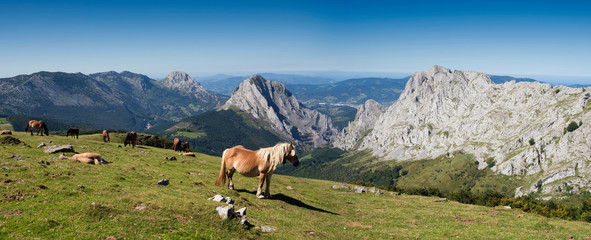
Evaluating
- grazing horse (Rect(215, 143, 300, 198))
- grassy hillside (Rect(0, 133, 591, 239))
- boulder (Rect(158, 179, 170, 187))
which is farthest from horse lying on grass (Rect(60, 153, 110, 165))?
grazing horse (Rect(215, 143, 300, 198))

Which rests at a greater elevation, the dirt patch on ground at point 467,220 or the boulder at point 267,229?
the boulder at point 267,229

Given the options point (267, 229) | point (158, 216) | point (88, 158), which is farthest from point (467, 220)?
point (88, 158)

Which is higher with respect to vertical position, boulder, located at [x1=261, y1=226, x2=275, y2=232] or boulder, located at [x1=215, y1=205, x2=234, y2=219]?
boulder, located at [x1=215, y1=205, x2=234, y2=219]

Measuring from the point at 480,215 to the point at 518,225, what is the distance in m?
5.49

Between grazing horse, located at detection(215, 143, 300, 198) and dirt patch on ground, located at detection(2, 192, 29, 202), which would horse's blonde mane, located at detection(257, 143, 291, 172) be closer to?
grazing horse, located at detection(215, 143, 300, 198)

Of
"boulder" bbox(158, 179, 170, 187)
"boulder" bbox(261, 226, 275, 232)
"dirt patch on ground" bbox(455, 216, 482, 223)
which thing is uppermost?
"boulder" bbox(158, 179, 170, 187)

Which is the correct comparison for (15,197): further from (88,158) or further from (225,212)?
(88,158)

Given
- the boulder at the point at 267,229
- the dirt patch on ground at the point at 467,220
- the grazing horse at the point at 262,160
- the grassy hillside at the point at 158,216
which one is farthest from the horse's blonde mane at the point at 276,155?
the dirt patch on ground at the point at 467,220

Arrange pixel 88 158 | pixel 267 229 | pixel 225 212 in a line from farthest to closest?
pixel 88 158
pixel 267 229
pixel 225 212

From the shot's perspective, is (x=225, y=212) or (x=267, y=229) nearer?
(x=225, y=212)

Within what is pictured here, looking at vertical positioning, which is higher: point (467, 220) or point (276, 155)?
point (276, 155)

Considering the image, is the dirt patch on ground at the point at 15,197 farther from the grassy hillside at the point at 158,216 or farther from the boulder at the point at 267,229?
the boulder at the point at 267,229

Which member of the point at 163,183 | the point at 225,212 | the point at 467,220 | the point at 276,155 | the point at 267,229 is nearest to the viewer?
the point at 225,212

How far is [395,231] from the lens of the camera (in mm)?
26672
